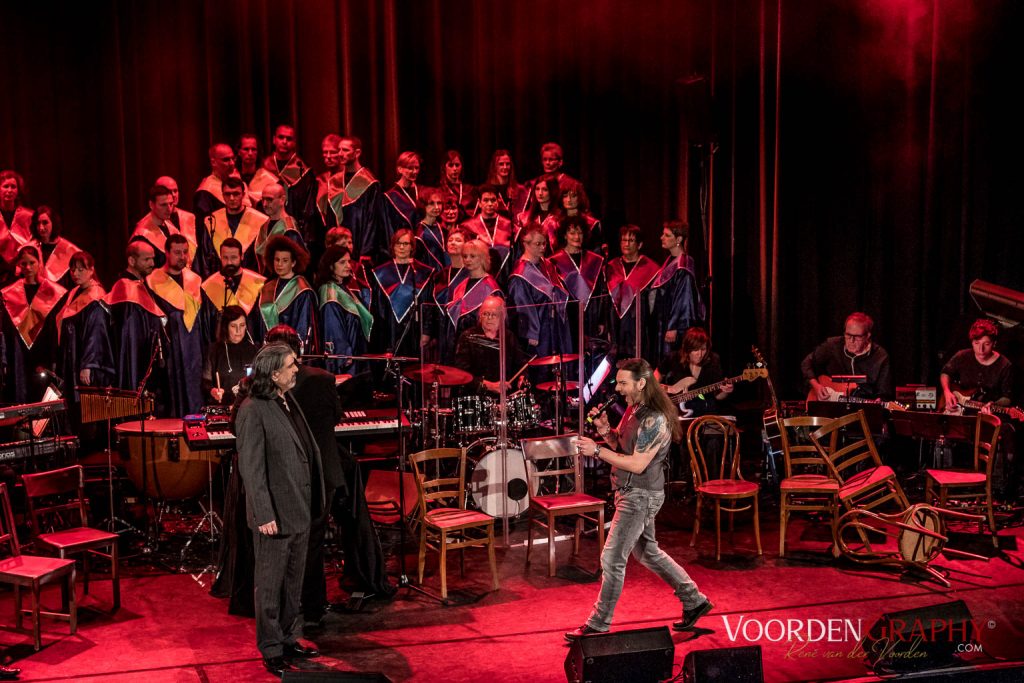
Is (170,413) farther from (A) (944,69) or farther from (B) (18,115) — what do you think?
(A) (944,69)

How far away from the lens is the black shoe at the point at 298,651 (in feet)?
15.2

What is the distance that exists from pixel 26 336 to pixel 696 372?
18.4 ft

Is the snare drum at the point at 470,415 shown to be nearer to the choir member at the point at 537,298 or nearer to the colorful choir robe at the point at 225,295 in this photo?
the choir member at the point at 537,298

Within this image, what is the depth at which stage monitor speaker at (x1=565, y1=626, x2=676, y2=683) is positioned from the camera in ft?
→ 12.6

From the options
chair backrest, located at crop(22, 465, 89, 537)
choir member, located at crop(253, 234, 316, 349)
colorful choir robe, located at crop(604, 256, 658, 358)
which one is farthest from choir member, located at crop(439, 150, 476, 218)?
chair backrest, located at crop(22, 465, 89, 537)

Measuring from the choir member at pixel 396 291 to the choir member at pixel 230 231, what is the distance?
1218 millimetres

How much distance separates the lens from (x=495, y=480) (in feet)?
21.7

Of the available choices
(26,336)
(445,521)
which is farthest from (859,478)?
(26,336)

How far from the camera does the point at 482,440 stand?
21.4 feet

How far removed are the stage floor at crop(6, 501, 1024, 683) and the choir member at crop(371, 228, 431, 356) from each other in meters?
2.91

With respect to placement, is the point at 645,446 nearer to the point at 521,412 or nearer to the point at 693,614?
the point at 693,614

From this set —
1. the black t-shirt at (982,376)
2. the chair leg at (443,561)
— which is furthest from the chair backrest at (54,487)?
the black t-shirt at (982,376)

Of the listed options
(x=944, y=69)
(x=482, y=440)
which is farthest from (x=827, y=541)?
(x=944, y=69)

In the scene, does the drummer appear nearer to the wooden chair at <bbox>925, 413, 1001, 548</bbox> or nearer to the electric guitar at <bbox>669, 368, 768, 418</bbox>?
the electric guitar at <bbox>669, 368, 768, 418</bbox>
